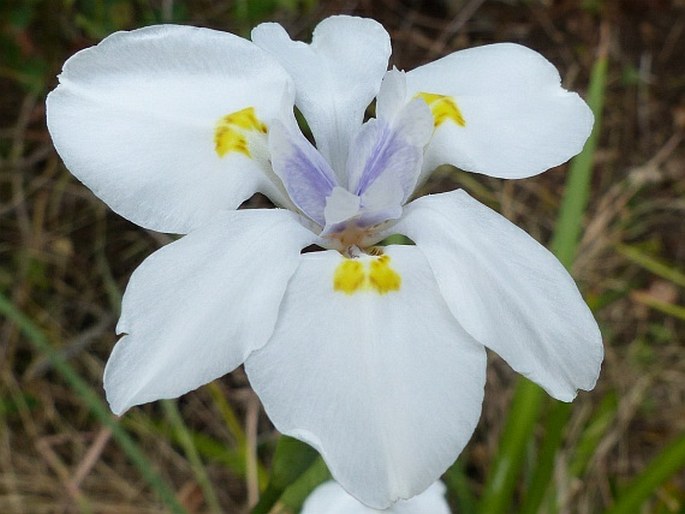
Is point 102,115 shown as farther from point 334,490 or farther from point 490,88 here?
point 334,490

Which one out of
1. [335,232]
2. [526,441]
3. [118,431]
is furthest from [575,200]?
[118,431]

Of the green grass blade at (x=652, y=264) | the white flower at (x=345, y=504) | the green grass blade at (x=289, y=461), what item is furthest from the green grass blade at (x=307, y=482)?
the green grass blade at (x=652, y=264)

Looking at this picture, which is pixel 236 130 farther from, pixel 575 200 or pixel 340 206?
pixel 575 200

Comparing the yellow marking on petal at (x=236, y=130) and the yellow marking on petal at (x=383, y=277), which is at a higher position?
the yellow marking on petal at (x=236, y=130)

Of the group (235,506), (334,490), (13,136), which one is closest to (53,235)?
(13,136)

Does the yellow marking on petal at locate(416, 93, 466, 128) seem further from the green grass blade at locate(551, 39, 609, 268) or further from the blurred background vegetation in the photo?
the blurred background vegetation

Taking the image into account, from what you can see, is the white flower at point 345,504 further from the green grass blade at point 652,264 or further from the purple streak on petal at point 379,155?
the green grass blade at point 652,264
